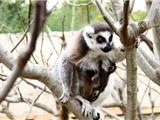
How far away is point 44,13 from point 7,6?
382cm

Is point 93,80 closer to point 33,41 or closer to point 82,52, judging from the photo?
point 82,52

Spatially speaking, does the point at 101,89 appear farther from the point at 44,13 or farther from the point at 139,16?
the point at 44,13

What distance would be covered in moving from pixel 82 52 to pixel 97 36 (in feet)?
0.56

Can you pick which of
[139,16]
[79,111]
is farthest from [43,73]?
[139,16]

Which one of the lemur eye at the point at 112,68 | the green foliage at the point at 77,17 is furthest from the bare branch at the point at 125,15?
the green foliage at the point at 77,17

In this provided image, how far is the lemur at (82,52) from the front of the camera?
2652 mm

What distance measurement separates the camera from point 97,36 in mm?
2871

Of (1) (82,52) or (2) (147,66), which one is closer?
(2) (147,66)

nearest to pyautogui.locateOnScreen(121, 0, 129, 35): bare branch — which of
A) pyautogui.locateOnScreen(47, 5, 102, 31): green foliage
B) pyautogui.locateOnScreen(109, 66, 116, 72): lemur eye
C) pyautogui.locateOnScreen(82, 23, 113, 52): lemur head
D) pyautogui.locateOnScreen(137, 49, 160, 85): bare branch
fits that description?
pyautogui.locateOnScreen(137, 49, 160, 85): bare branch

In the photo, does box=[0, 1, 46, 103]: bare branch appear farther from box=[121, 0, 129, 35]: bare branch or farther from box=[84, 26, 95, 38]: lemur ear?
box=[84, 26, 95, 38]: lemur ear

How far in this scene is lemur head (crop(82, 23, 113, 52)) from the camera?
2.76 metres

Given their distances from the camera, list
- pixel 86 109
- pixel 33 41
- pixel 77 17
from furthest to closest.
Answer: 1. pixel 77 17
2. pixel 86 109
3. pixel 33 41

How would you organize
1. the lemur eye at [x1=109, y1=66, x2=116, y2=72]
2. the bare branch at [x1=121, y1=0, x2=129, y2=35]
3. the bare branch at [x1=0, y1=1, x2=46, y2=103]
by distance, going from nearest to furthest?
the bare branch at [x1=0, y1=1, x2=46, y2=103]
the bare branch at [x1=121, y1=0, x2=129, y2=35]
the lemur eye at [x1=109, y1=66, x2=116, y2=72]

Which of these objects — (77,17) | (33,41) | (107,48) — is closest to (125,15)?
(33,41)
